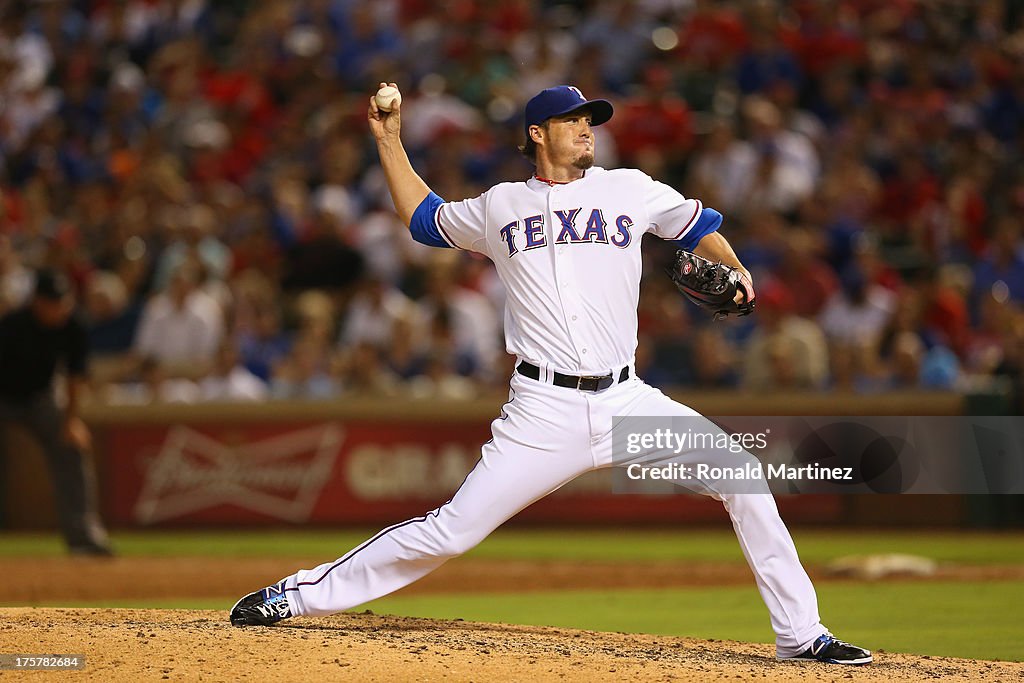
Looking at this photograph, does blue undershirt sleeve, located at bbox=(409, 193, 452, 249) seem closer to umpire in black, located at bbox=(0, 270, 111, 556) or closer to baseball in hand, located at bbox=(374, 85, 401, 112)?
baseball in hand, located at bbox=(374, 85, 401, 112)

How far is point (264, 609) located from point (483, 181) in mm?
9249

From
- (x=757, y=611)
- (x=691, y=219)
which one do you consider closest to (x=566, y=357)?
(x=691, y=219)

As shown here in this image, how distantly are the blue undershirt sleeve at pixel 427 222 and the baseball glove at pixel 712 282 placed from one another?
932 mm

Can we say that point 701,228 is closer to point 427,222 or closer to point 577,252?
point 577,252

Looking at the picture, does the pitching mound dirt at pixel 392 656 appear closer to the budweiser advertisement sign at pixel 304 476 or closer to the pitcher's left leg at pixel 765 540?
the pitcher's left leg at pixel 765 540

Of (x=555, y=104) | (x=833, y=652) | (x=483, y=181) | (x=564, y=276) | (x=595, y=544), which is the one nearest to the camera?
(x=833, y=652)

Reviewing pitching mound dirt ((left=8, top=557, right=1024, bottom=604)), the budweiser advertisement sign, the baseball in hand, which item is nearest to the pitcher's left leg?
the baseball in hand

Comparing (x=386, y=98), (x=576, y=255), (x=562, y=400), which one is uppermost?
(x=386, y=98)

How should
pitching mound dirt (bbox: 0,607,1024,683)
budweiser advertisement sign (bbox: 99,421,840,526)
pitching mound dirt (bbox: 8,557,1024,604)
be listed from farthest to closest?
budweiser advertisement sign (bbox: 99,421,840,526) → pitching mound dirt (bbox: 8,557,1024,604) → pitching mound dirt (bbox: 0,607,1024,683)

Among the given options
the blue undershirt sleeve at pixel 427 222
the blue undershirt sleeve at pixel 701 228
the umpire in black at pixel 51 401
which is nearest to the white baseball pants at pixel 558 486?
the blue undershirt sleeve at pixel 701 228

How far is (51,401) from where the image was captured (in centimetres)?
1073

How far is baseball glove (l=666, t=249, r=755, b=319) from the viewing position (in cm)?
555

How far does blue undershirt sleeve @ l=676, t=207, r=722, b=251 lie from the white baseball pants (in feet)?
2.09

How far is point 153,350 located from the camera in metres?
13.6
